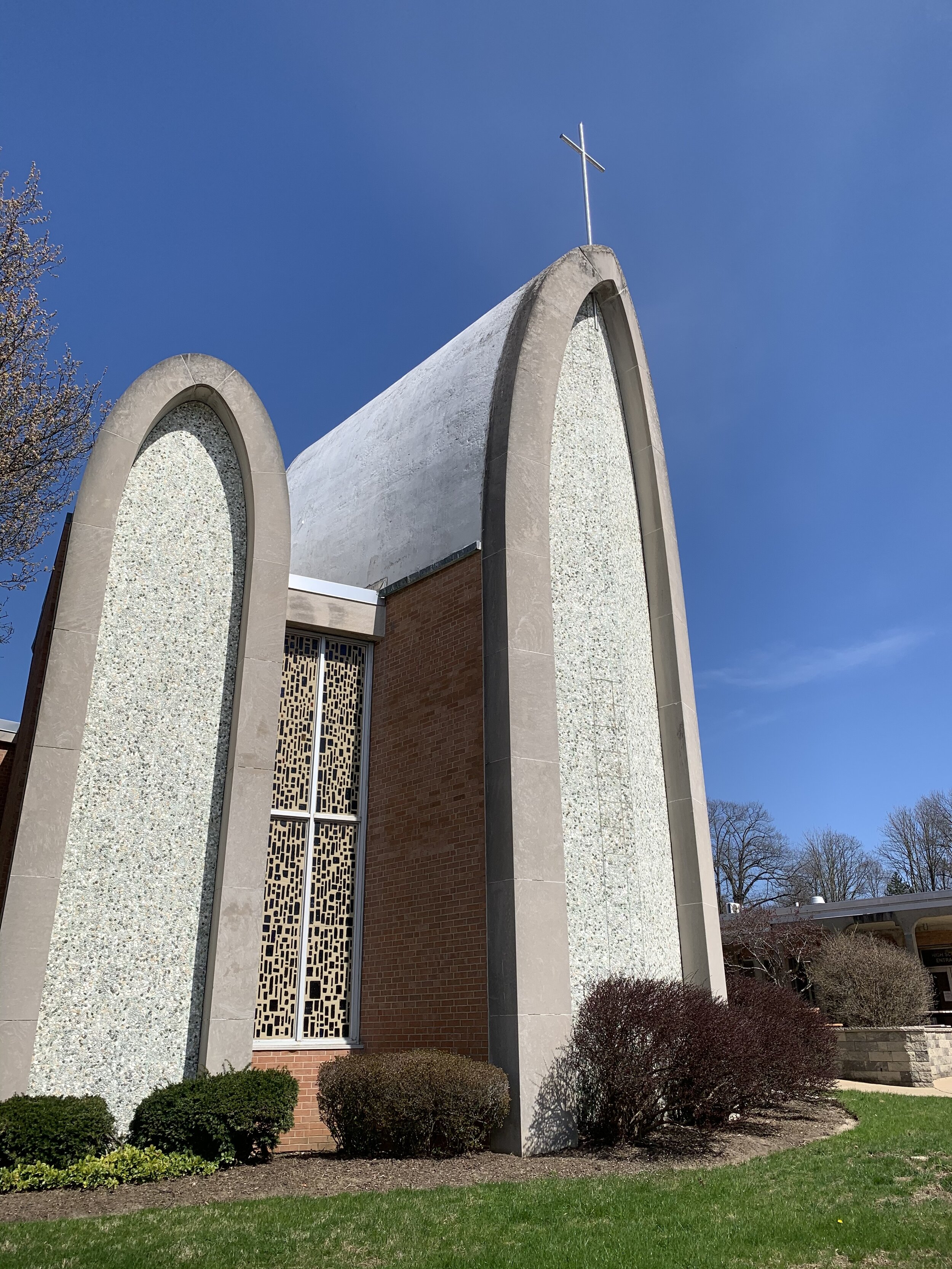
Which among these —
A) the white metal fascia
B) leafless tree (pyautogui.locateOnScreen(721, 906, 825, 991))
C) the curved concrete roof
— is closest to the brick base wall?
the white metal fascia

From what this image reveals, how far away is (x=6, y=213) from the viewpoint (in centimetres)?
1252

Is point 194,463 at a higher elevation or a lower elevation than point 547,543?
higher

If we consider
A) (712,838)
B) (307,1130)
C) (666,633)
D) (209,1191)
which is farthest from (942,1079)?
(712,838)

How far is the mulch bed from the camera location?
283 inches

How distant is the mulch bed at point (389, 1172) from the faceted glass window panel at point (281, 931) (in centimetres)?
165

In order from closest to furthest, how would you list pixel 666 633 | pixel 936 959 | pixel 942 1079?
pixel 666 633
pixel 942 1079
pixel 936 959

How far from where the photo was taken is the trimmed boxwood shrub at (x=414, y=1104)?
28.7ft

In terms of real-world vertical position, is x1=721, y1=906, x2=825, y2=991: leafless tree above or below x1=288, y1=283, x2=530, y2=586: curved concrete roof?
below

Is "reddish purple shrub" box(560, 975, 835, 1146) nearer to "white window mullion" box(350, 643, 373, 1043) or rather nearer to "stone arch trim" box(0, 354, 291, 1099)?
"white window mullion" box(350, 643, 373, 1043)

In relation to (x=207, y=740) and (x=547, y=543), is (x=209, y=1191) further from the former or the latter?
(x=547, y=543)

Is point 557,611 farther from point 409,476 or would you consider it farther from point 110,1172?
point 110,1172

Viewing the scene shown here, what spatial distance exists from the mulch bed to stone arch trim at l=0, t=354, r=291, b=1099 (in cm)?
153

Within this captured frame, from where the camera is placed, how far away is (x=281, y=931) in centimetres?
1113

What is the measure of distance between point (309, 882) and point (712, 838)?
1921 inches
